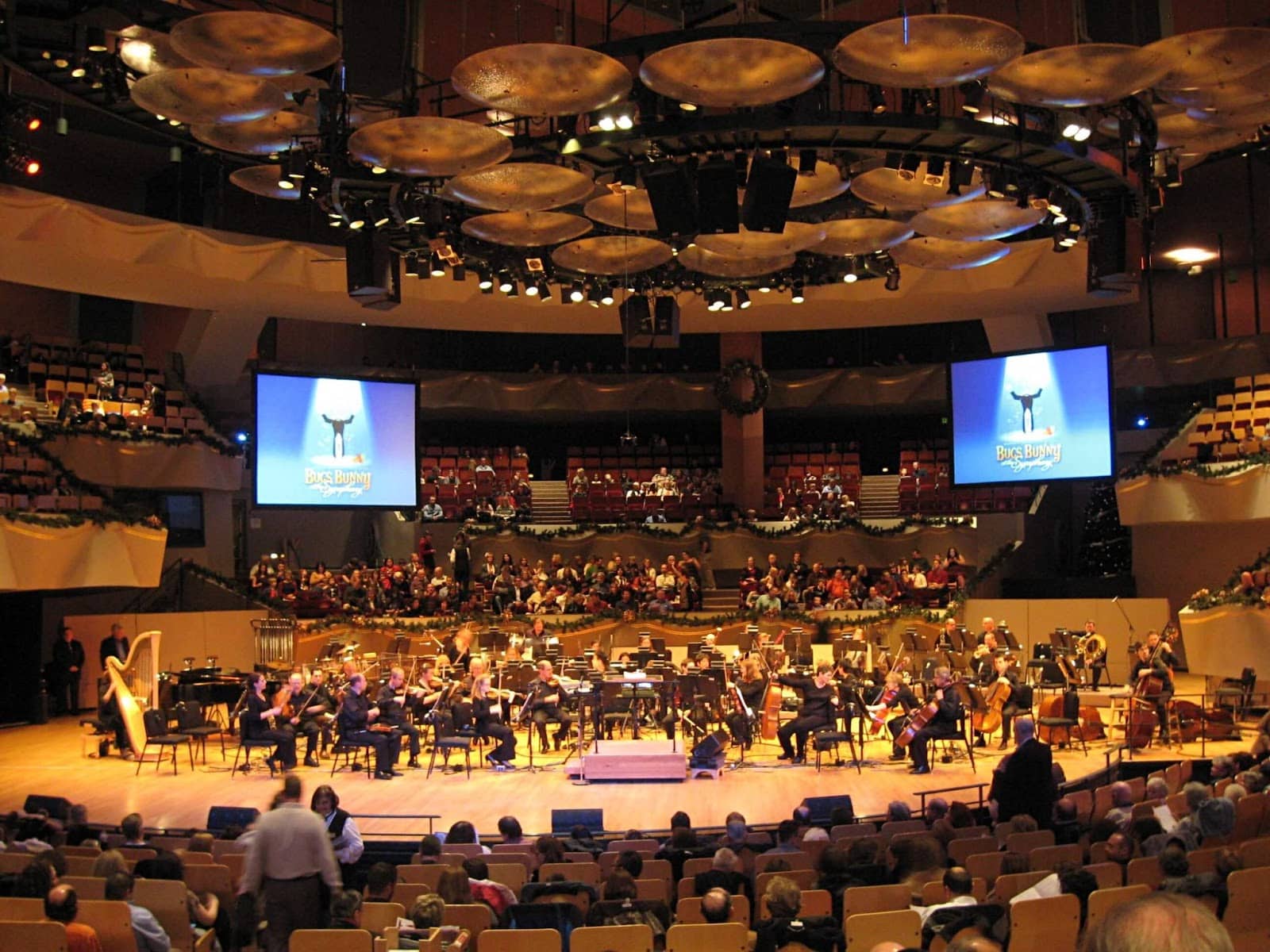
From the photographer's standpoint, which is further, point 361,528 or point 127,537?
point 361,528

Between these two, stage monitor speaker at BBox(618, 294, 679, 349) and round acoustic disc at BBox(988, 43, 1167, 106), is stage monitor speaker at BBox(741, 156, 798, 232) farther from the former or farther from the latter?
stage monitor speaker at BBox(618, 294, 679, 349)

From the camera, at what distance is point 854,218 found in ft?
49.6

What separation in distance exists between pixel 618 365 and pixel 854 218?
57.6 feet

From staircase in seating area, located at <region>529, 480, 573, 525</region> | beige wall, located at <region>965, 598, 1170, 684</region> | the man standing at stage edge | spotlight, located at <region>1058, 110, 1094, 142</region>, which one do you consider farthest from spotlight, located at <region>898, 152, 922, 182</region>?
staircase in seating area, located at <region>529, 480, 573, 525</region>

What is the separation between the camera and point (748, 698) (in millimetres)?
14961

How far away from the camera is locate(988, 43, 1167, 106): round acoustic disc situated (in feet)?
32.6

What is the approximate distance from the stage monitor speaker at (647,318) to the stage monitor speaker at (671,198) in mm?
4583

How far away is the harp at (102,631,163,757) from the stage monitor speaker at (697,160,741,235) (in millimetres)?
8961

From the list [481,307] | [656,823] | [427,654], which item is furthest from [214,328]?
[656,823]

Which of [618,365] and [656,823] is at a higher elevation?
[618,365]

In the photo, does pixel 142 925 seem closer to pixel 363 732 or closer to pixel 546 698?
pixel 363 732

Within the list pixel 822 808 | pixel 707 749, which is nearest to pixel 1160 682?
pixel 707 749

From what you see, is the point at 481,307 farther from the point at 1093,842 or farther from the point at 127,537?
the point at 1093,842

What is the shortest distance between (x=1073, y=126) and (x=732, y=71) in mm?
4025
